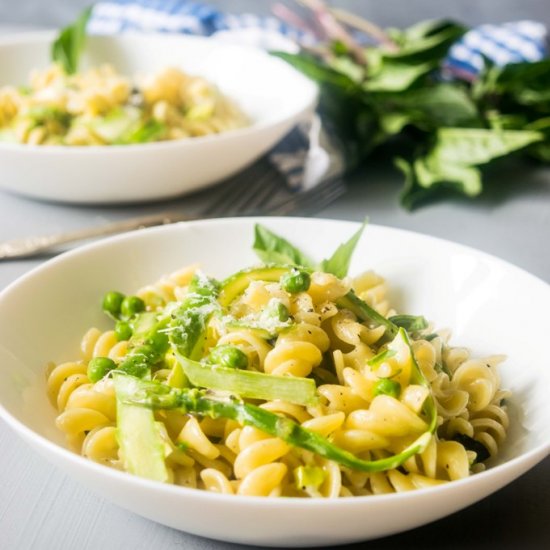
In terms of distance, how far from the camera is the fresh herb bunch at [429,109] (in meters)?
3.80

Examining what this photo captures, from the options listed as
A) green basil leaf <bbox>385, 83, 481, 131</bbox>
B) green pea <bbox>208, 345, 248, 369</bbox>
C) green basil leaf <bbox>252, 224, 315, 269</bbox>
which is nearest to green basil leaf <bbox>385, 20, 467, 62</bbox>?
green basil leaf <bbox>385, 83, 481, 131</bbox>

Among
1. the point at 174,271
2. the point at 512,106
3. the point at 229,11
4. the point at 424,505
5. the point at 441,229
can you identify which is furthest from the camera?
the point at 229,11

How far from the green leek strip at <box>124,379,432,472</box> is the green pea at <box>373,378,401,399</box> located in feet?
0.34

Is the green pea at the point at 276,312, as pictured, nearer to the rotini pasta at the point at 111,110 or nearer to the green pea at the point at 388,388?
the green pea at the point at 388,388

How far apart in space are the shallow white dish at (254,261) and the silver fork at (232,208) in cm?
65

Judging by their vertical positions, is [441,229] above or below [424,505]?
below

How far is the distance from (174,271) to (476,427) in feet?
3.33

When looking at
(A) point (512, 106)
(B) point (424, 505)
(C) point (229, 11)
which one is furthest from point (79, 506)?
(C) point (229, 11)

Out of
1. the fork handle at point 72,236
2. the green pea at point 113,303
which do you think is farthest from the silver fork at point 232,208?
the green pea at point 113,303

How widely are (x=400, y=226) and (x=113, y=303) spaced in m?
1.46

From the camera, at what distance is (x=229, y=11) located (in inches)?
273

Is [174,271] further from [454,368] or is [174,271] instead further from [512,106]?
[512,106]

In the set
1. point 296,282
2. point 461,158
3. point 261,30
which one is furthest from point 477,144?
point 296,282

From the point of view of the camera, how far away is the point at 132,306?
2.39m
